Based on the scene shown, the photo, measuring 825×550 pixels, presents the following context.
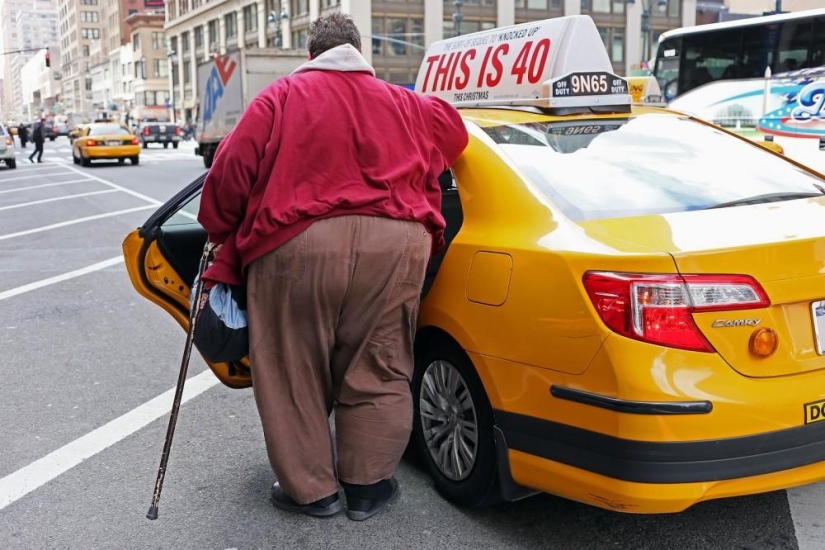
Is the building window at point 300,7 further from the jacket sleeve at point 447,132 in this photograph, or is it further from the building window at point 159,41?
the jacket sleeve at point 447,132

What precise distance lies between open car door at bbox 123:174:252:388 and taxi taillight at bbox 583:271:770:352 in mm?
1934

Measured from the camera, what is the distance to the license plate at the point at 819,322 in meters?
2.89

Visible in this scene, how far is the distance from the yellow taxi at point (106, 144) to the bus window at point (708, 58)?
20.6m

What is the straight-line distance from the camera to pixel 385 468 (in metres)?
3.55

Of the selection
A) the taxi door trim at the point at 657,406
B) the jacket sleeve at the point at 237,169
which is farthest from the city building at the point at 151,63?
the taxi door trim at the point at 657,406

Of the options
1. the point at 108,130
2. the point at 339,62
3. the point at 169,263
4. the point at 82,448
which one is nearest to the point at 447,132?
the point at 339,62

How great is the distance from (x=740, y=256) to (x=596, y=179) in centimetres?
78

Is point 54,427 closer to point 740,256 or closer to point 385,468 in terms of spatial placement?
point 385,468

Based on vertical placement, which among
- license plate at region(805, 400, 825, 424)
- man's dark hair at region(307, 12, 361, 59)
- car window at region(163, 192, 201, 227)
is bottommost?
license plate at region(805, 400, 825, 424)

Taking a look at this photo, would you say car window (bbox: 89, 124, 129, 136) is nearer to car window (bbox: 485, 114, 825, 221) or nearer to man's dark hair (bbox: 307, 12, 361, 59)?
man's dark hair (bbox: 307, 12, 361, 59)

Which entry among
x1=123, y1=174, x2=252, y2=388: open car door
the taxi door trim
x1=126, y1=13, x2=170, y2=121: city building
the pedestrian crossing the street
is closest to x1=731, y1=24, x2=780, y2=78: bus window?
x1=123, y1=174, x2=252, y2=388: open car door

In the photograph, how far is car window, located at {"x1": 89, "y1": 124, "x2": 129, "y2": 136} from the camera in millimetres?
32591

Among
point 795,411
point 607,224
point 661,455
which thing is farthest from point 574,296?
point 795,411

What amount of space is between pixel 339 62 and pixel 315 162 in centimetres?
42
